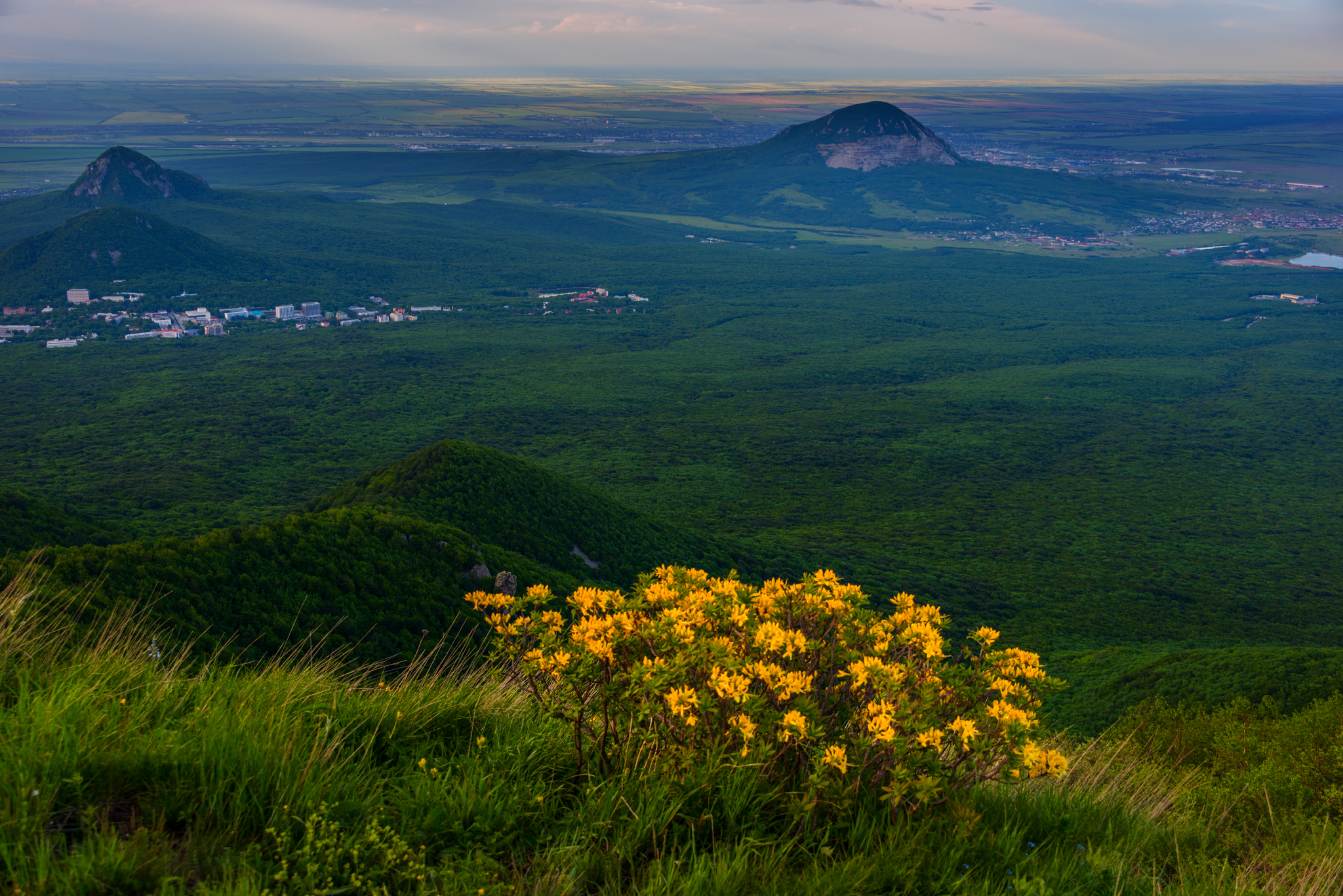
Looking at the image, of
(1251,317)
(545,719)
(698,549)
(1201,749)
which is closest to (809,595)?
(545,719)

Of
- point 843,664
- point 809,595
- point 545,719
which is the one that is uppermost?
point 809,595

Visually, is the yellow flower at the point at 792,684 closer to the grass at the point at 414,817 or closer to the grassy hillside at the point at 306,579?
the grass at the point at 414,817

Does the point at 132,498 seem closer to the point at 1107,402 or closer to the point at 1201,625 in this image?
the point at 1201,625

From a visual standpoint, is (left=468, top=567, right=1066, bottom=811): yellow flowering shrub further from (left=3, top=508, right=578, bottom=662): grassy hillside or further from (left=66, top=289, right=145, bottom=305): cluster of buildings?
(left=66, top=289, right=145, bottom=305): cluster of buildings

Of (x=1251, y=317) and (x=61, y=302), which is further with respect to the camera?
(x=1251, y=317)

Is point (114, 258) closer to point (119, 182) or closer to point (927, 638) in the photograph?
point (119, 182)

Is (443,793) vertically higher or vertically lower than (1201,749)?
higher

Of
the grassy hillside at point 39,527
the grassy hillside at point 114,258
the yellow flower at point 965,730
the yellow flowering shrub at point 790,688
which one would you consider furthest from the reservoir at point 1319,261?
the yellow flower at point 965,730
